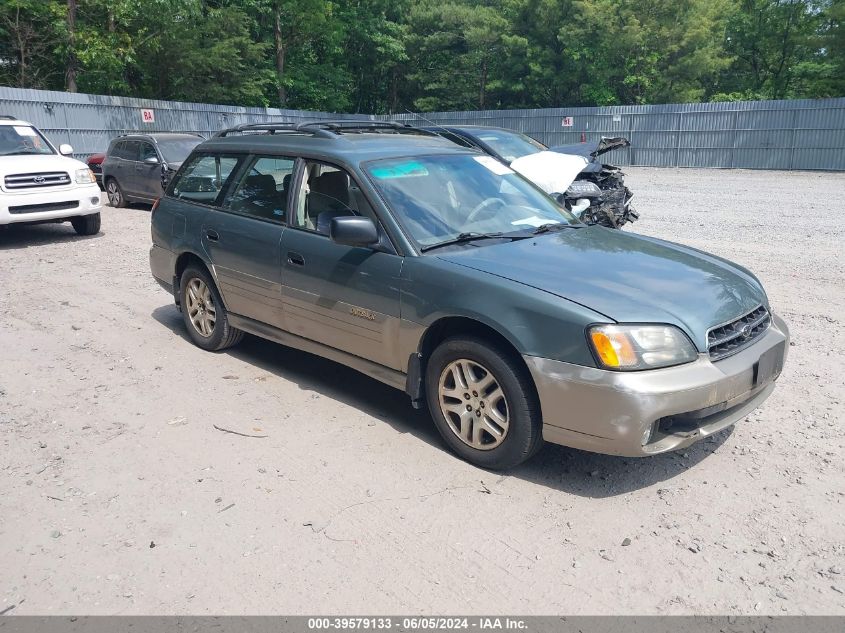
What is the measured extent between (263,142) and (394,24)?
39596mm

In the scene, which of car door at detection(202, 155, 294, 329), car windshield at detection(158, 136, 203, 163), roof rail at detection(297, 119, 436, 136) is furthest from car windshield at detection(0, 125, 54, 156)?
roof rail at detection(297, 119, 436, 136)

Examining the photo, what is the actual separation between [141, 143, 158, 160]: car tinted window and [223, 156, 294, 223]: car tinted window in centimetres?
1038

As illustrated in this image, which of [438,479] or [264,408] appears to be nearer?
[438,479]

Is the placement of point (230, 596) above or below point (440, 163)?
below

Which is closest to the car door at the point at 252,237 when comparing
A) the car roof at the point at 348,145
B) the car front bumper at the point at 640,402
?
the car roof at the point at 348,145

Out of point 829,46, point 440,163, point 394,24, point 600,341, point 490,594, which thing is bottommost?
point 490,594

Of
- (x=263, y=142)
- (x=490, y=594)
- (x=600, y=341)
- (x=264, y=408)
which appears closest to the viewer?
(x=490, y=594)

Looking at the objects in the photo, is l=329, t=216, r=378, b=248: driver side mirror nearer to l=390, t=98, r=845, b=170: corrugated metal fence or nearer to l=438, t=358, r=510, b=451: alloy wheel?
l=438, t=358, r=510, b=451: alloy wheel

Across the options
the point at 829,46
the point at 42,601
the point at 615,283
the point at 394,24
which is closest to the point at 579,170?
the point at 615,283

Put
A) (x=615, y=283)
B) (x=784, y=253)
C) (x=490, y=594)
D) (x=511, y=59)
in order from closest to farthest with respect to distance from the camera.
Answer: (x=490, y=594) < (x=615, y=283) < (x=784, y=253) < (x=511, y=59)

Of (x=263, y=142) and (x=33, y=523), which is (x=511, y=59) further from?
(x=33, y=523)

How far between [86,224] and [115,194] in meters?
4.61

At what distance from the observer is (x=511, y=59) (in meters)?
39.4

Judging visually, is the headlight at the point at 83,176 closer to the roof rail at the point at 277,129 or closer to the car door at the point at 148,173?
the car door at the point at 148,173
